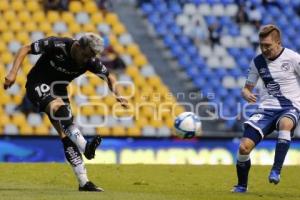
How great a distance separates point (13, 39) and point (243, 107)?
23.0ft

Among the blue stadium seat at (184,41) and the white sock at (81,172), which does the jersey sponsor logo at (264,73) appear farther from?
the blue stadium seat at (184,41)

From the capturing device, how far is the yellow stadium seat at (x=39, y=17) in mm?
23406

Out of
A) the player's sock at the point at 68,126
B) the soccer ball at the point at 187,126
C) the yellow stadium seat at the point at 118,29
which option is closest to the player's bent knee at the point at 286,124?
the player's sock at the point at 68,126

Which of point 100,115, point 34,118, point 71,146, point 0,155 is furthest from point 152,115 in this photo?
point 71,146

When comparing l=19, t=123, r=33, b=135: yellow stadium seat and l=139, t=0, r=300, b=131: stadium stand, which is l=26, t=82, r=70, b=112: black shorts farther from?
l=139, t=0, r=300, b=131: stadium stand

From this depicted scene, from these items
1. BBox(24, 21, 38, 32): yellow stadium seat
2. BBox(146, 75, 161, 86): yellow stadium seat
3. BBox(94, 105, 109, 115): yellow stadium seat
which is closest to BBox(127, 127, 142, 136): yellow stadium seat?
BBox(94, 105, 109, 115): yellow stadium seat

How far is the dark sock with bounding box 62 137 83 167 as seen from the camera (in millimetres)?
9792

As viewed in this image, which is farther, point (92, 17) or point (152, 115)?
point (92, 17)

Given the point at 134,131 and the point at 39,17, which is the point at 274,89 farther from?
the point at 39,17

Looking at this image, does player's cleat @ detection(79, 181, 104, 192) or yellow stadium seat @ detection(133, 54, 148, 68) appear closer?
player's cleat @ detection(79, 181, 104, 192)

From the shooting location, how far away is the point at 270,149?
19.2 m

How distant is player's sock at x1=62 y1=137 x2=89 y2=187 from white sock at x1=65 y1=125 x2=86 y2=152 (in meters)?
0.14

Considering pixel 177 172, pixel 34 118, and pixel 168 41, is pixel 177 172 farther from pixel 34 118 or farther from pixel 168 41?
pixel 168 41

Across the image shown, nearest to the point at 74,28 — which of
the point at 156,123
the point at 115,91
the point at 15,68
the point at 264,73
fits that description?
the point at 156,123
